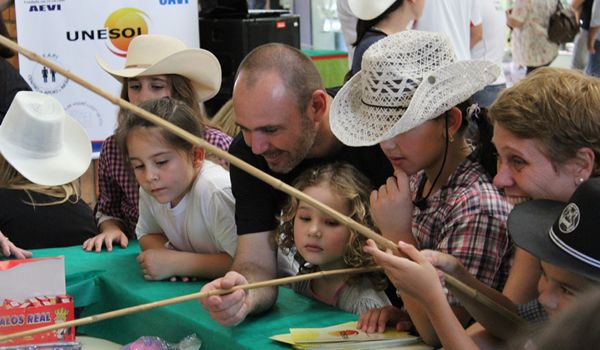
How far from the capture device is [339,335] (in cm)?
206

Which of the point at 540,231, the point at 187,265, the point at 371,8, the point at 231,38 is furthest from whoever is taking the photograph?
the point at 231,38

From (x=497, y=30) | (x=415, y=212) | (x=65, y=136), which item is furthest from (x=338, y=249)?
(x=497, y=30)

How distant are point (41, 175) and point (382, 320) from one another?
1.27 metres

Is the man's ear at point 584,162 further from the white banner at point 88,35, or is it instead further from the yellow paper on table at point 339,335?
the white banner at point 88,35

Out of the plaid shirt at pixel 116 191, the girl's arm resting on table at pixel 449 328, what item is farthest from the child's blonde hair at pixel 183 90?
the girl's arm resting on table at pixel 449 328

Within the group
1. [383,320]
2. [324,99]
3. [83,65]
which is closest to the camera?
[383,320]

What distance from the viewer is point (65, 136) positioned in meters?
3.01

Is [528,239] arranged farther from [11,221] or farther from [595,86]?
[11,221]

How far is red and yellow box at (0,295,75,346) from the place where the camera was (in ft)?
7.61

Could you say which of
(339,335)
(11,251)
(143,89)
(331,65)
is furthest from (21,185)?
(331,65)

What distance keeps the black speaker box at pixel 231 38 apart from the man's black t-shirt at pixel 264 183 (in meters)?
3.23

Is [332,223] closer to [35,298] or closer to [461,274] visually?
[461,274]

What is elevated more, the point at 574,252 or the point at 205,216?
the point at 574,252

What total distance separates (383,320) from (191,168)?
35.2 inches
